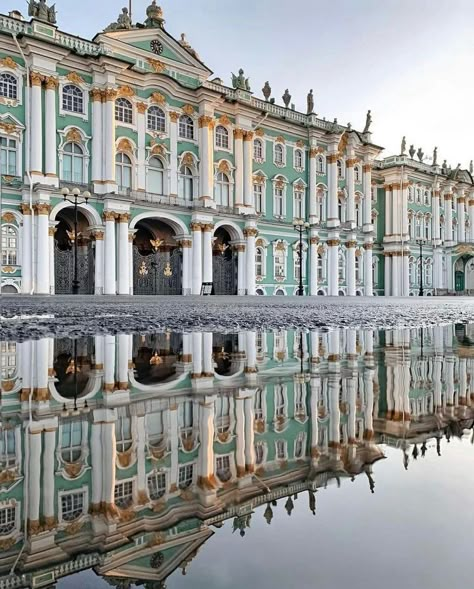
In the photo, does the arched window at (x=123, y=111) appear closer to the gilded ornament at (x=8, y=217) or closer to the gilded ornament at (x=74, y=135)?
the gilded ornament at (x=74, y=135)

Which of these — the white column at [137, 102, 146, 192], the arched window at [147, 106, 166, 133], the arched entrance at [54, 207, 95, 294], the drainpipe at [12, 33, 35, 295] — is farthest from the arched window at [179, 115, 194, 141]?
the drainpipe at [12, 33, 35, 295]

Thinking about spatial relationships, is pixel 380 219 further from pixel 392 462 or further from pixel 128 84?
pixel 392 462

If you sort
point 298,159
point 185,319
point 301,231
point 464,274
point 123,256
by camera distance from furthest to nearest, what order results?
point 464,274, point 298,159, point 301,231, point 123,256, point 185,319

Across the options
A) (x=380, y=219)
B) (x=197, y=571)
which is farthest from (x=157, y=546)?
(x=380, y=219)

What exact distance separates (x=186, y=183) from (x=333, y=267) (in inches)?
556

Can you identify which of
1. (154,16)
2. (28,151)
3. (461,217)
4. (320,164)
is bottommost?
(28,151)

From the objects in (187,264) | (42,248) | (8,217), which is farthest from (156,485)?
(187,264)

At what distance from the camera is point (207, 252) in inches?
1268

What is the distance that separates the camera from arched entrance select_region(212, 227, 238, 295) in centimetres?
3447

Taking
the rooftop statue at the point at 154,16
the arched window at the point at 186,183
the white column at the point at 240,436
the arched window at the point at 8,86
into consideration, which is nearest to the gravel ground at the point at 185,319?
the white column at the point at 240,436

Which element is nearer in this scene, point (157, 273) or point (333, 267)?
point (157, 273)

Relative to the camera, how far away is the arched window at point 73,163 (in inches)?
1104

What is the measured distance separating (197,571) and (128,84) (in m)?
32.3

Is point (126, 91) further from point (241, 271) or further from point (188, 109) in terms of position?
point (241, 271)
